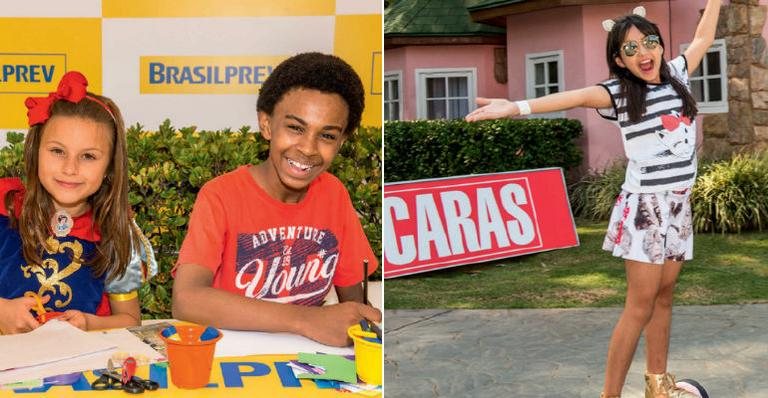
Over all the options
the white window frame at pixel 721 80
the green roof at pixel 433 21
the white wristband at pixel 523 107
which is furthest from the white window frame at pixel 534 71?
the white wristband at pixel 523 107

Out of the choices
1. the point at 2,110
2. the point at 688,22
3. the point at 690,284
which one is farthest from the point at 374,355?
the point at 688,22

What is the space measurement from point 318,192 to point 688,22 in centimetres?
966

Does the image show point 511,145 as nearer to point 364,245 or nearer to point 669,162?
point 669,162

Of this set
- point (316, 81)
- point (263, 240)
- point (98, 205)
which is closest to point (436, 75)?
point (316, 81)

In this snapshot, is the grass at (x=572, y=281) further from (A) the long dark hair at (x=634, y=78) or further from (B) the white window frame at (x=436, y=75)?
(B) the white window frame at (x=436, y=75)

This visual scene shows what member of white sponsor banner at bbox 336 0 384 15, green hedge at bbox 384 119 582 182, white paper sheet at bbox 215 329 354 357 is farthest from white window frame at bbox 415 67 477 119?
white paper sheet at bbox 215 329 354 357

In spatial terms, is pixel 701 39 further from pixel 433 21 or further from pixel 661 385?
pixel 433 21

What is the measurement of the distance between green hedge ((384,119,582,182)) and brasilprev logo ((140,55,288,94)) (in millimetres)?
6177

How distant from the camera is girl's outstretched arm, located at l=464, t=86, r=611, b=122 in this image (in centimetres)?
318

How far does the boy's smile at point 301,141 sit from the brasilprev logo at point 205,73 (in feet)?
5.78

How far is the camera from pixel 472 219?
25.8ft

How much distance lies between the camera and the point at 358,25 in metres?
4.60

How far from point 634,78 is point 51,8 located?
2569 mm

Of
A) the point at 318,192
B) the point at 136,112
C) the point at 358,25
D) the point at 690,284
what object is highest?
the point at 358,25
